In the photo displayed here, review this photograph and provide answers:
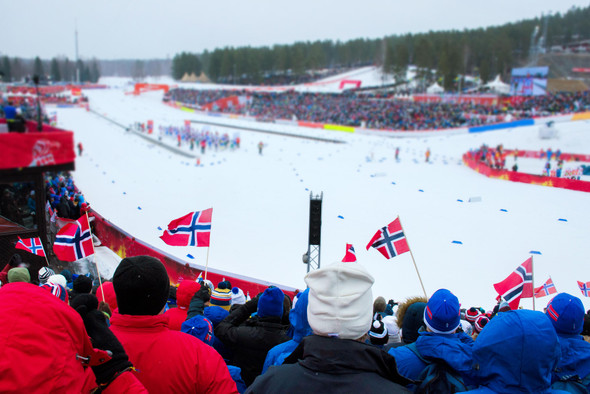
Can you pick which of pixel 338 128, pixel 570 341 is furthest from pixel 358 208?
pixel 338 128

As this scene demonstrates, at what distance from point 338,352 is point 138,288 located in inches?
43.6

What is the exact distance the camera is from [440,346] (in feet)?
8.07

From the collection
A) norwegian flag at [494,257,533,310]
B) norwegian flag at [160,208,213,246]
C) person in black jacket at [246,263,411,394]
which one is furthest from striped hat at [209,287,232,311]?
norwegian flag at [494,257,533,310]

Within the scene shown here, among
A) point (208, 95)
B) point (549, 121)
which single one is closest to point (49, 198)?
point (549, 121)

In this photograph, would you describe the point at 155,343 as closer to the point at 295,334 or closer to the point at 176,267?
the point at 295,334

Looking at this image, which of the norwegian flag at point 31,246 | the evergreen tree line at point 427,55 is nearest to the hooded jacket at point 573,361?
the norwegian flag at point 31,246

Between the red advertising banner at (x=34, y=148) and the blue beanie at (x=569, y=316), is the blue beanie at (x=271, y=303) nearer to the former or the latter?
the blue beanie at (x=569, y=316)

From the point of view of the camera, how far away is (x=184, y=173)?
2530 cm

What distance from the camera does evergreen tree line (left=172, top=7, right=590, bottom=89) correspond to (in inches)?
3214

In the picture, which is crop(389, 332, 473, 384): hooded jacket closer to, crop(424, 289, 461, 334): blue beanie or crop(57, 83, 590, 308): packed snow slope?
crop(424, 289, 461, 334): blue beanie

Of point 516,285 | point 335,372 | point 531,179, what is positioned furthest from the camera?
point 531,179

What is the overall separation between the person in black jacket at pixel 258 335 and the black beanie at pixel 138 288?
1127mm

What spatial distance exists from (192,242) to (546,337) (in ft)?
23.0

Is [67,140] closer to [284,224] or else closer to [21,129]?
[21,129]
